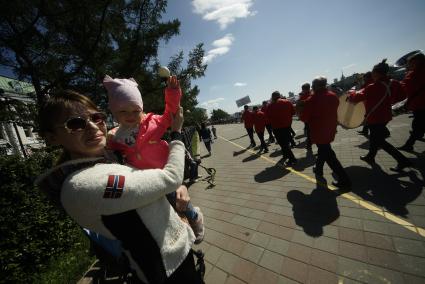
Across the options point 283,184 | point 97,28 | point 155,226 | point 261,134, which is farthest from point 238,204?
point 97,28

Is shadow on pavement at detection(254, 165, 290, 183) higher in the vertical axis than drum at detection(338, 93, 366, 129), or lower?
lower

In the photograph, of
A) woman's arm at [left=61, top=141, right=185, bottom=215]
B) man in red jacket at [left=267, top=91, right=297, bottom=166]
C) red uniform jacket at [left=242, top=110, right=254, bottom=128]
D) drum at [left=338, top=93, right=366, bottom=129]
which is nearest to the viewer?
woman's arm at [left=61, top=141, right=185, bottom=215]

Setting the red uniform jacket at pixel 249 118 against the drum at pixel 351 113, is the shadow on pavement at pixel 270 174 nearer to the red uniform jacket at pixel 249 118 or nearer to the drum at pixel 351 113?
the drum at pixel 351 113

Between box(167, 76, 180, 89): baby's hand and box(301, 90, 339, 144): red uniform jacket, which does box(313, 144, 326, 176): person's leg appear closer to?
box(301, 90, 339, 144): red uniform jacket

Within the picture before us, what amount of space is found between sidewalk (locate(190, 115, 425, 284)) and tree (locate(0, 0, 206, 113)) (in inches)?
230

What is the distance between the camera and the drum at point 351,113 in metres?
5.48

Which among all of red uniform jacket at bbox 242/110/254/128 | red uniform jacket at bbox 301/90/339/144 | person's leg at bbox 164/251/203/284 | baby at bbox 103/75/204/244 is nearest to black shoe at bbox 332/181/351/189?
red uniform jacket at bbox 301/90/339/144

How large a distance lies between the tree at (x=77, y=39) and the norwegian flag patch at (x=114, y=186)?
6463mm

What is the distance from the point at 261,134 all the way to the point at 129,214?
963cm

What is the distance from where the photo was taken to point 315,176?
519 cm

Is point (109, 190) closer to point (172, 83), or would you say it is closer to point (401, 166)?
point (172, 83)

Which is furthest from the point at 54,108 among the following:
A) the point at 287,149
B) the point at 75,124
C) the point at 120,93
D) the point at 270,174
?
the point at 287,149

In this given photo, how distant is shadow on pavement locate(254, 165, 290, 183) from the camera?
234 inches

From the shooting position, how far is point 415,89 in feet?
15.8
